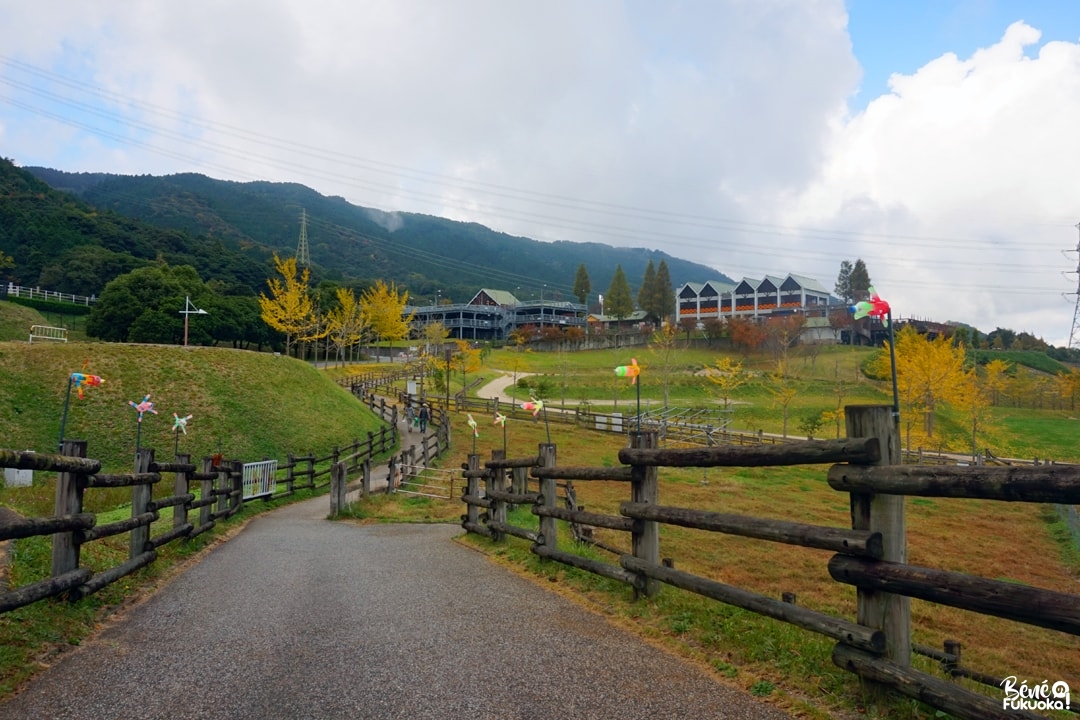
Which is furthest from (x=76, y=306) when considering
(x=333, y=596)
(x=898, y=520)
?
(x=898, y=520)

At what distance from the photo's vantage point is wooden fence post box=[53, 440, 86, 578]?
18.1ft

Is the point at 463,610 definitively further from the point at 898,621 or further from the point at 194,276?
the point at 194,276

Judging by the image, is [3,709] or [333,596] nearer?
[3,709]

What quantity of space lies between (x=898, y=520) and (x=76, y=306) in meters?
91.3

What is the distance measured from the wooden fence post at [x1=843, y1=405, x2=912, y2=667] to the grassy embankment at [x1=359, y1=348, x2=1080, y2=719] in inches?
14.0

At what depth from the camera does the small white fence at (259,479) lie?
55.1 feet

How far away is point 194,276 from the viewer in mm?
75375

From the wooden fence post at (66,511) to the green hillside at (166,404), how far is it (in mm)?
20101

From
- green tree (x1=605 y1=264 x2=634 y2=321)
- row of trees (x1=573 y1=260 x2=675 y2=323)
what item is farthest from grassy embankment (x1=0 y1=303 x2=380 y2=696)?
green tree (x1=605 y1=264 x2=634 y2=321)

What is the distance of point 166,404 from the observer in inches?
1082

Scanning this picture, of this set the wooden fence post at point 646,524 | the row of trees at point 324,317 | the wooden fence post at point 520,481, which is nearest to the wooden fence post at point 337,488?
the wooden fence post at point 520,481

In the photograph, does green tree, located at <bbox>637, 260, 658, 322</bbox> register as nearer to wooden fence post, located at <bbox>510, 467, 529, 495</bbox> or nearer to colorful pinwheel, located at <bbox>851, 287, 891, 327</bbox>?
colorful pinwheel, located at <bbox>851, 287, 891, 327</bbox>

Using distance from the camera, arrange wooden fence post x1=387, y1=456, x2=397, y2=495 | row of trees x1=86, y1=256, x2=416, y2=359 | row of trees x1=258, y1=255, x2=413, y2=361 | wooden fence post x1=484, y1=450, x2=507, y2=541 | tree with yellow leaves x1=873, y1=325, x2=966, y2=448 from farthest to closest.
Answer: row of trees x1=86, y1=256, x2=416, y2=359, row of trees x1=258, y1=255, x2=413, y2=361, tree with yellow leaves x1=873, y1=325, x2=966, y2=448, wooden fence post x1=387, y1=456, x2=397, y2=495, wooden fence post x1=484, y1=450, x2=507, y2=541

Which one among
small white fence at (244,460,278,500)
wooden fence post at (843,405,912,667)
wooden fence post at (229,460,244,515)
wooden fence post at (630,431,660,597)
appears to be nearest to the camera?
wooden fence post at (843,405,912,667)
